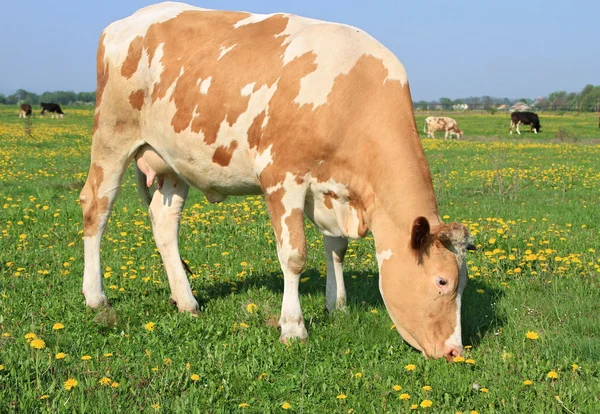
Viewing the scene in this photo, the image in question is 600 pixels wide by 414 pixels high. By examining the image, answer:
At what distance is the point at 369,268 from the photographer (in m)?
8.42

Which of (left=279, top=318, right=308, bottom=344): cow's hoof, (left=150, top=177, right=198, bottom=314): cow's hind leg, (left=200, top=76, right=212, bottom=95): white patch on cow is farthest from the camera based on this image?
(left=150, top=177, right=198, bottom=314): cow's hind leg

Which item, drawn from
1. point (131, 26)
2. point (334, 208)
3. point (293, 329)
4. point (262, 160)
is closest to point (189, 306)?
point (293, 329)

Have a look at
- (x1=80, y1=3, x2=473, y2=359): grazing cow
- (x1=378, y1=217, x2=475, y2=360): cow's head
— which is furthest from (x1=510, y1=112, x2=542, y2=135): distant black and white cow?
(x1=378, y1=217, x2=475, y2=360): cow's head

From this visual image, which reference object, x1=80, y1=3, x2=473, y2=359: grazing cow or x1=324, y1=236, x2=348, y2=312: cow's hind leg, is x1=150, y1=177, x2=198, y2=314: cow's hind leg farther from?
x1=324, y1=236, x2=348, y2=312: cow's hind leg

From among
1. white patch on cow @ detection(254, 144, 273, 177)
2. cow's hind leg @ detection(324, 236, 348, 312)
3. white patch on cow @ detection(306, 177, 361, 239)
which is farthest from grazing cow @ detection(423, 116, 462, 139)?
white patch on cow @ detection(254, 144, 273, 177)

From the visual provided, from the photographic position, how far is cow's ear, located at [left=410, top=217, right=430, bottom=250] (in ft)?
16.4

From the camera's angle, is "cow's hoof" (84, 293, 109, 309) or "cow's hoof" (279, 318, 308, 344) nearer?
"cow's hoof" (279, 318, 308, 344)

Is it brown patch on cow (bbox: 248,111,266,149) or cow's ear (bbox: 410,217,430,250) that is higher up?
brown patch on cow (bbox: 248,111,266,149)

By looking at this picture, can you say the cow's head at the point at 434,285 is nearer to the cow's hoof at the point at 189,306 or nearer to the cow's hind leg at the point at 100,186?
the cow's hoof at the point at 189,306

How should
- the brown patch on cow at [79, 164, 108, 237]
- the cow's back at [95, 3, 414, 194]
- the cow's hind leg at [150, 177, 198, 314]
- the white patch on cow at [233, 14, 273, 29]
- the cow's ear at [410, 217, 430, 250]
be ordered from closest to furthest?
the cow's ear at [410, 217, 430, 250] → the cow's back at [95, 3, 414, 194] → the white patch on cow at [233, 14, 273, 29] → the cow's hind leg at [150, 177, 198, 314] → the brown patch on cow at [79, 164, 108, 237]

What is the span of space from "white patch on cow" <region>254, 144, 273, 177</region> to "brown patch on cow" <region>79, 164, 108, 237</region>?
2194 mm

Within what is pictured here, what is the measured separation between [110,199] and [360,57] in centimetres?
319

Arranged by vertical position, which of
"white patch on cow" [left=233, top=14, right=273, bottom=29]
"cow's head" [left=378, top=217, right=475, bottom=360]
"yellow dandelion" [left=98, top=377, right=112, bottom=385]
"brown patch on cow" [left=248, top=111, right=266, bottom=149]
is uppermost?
"white patch on cow" [left=233, top=14, right=273, bottom=29]

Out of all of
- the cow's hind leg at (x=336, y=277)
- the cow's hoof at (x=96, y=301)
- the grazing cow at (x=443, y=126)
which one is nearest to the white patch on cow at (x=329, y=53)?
the cow's hind leg at (x=336, y=277)
